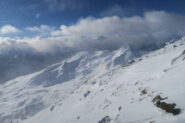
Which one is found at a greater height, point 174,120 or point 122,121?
point 122,121

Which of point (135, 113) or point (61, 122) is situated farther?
point (61, 122)

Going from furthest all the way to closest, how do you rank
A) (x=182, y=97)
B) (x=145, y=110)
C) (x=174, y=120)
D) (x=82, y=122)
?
(x=82, y=122) < (x=145, y=110) < (x=182, y=97) < (x=174, y=120)

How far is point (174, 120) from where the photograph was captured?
27.7m

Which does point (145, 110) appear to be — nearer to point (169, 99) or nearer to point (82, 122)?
point (169, 99)

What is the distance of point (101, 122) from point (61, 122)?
222 feet

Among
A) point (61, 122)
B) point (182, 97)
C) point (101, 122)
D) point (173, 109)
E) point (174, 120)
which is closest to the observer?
point (174, 120)

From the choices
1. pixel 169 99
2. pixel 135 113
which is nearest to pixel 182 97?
pixel 169 99

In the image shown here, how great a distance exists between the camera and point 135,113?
142 ft

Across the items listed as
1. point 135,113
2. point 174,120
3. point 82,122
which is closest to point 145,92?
point 135,113

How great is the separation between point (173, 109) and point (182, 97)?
383cm

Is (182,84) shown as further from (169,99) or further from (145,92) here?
(145,92)

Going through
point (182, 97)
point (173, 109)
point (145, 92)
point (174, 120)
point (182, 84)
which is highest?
point (145, 92)

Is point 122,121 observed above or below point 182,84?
below

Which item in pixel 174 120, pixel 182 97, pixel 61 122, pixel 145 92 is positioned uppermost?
pixel 61 122
